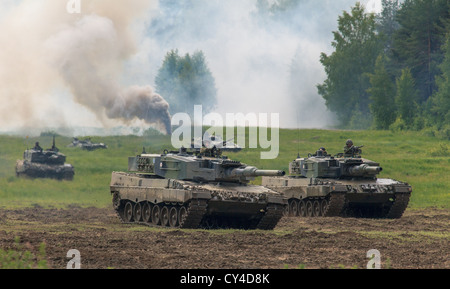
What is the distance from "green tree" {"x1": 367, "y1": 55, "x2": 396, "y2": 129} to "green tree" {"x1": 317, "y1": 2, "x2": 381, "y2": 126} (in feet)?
23.9

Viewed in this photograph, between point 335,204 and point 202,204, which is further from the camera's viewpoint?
point 335,204

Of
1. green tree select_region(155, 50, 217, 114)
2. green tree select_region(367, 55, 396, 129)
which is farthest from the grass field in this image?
green tree select_region(155, 50, 217, 114)

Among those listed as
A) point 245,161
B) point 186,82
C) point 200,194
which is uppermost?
point 186,82

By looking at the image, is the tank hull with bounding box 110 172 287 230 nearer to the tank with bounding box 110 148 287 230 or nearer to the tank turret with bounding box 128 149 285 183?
the tank with bounding box 110 148 287 230

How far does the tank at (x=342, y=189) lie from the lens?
97.5 feet

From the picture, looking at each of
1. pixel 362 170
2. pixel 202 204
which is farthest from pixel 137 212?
pixel 362 170

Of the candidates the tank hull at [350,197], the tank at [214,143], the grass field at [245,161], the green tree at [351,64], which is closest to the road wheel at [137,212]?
the grass field at [245,161]

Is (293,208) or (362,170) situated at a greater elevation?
(362,170)

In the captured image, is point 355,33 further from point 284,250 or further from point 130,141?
point 284,250

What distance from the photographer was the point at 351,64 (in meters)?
78.2

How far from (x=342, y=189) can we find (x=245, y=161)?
21.0 metres

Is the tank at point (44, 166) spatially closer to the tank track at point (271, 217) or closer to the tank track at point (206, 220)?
the tank track at point (206, 220)

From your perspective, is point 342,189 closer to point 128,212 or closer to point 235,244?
point 128,212
